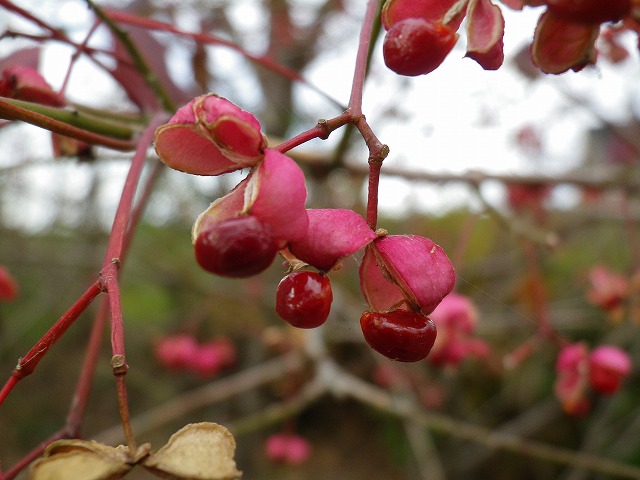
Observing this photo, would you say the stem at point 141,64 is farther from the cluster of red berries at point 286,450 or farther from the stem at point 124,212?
the cluster of red berries at point 286,450

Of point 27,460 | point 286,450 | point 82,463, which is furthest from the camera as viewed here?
point 286,450

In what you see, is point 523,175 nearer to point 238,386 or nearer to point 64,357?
point 238,386

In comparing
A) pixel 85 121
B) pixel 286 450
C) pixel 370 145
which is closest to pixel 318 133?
pixel 370 145

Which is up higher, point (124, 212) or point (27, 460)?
point (124, 212)

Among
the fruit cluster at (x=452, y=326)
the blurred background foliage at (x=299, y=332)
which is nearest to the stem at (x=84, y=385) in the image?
the fruit cluster at (x=452, y=326)

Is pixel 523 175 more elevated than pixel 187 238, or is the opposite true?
pixel 187 238

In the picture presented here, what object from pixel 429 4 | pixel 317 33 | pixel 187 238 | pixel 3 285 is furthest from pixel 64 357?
pixel 429 4

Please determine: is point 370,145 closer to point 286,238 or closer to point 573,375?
point 286,238

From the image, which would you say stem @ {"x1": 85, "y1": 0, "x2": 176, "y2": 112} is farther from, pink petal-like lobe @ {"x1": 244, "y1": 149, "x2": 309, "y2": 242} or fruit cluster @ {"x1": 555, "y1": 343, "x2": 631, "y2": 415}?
fruit cluster @ {"x1": 555, "y1": 343, "x2": 631, "y2": 415}
